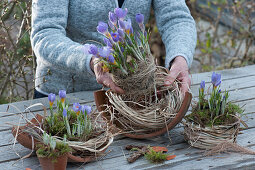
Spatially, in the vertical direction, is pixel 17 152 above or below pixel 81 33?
below

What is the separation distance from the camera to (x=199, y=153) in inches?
54.7

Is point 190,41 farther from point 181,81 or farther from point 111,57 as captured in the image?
point 111,57

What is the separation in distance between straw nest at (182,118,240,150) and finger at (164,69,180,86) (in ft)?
0.62

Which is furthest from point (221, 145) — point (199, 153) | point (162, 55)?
point (162, 55)

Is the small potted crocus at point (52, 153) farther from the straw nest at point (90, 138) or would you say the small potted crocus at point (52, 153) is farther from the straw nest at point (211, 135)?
the straw nest at point (211, 135)

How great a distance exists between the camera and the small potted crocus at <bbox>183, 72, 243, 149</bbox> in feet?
4.56

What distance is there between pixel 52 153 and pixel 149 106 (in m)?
0.45

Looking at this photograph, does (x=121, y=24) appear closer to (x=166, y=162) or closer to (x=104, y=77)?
(x=104, y=77)

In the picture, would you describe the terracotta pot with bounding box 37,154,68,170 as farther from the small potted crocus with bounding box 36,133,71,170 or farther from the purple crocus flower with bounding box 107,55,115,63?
the purple crocus flower with bounding box 107,55,115,63

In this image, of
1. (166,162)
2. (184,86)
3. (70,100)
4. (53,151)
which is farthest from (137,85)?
(70,100)

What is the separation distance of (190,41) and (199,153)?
685 mm

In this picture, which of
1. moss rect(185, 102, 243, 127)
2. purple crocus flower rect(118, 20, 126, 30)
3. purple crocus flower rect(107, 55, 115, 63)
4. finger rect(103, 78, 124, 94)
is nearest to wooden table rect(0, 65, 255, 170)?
moss rect(185, 102, 243, 127)

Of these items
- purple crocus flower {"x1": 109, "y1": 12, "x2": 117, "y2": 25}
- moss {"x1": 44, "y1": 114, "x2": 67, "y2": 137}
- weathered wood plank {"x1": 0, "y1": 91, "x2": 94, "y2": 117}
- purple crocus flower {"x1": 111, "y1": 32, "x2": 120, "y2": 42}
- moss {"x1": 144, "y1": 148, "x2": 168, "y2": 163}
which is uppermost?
purple crocus flower {"x1": 109, "y1": 12, "x2": 117, "y2": 25}

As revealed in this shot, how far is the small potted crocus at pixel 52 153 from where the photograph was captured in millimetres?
1196
